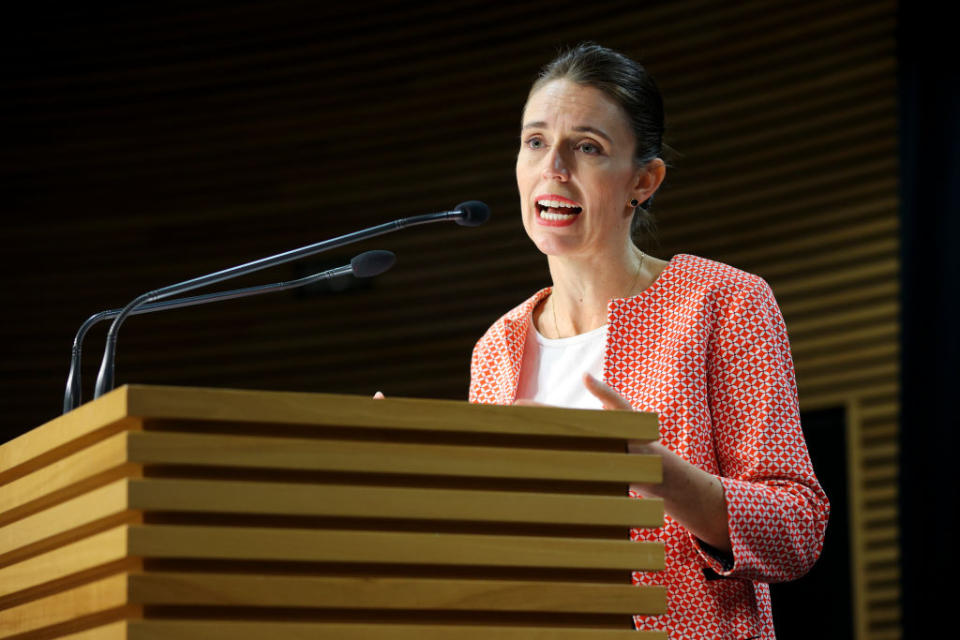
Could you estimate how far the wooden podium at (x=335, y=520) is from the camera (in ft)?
4.61

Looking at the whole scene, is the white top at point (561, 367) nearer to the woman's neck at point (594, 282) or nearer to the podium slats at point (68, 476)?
the woman's neck at point (594, 282)

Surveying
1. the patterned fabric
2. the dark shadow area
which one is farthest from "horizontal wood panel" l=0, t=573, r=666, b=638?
the dark shadow area

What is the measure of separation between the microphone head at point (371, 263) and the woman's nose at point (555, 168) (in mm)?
427

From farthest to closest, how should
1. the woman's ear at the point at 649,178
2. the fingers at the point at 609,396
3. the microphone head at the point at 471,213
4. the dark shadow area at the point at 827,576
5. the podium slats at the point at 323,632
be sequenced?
the dark shadow area at the point at 827,576, the woman's ear at the point at 649,178, the microphone head at the point at 471,213, the fingers at the point at 609,396, the podium slats at the point at 323,632

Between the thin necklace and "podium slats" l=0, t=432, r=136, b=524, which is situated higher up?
the thin necklace

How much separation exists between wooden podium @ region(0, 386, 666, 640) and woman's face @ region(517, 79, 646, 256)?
0.90 m

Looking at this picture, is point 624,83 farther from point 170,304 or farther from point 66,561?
point 66,561

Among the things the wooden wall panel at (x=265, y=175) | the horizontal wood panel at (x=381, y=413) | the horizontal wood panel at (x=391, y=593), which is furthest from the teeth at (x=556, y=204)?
the wooden wall panel at (x=265, y=175)

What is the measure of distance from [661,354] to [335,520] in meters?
0.92

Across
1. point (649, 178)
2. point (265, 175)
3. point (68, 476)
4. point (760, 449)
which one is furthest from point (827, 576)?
point (68, 476)

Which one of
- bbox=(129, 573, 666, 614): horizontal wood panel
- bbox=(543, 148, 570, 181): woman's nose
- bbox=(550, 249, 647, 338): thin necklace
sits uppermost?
bbox=(543, 148, 570, 181): woman's nose

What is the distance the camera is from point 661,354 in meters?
2.24

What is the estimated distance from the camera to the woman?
1923mm

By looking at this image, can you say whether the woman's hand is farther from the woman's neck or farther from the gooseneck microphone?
the woman's neck
